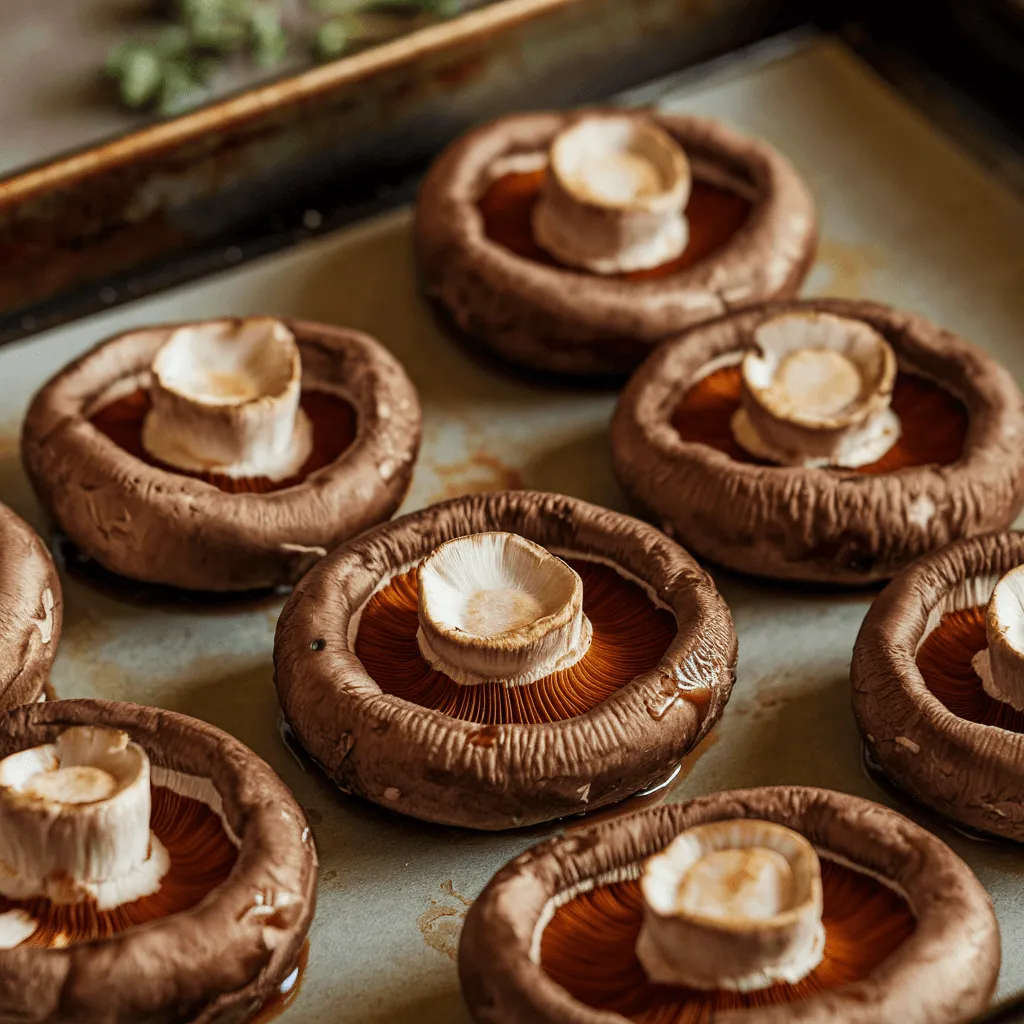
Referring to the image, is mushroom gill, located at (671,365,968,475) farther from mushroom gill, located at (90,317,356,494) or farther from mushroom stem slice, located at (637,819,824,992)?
mushroom stem slice, located at (637,819,824,992)

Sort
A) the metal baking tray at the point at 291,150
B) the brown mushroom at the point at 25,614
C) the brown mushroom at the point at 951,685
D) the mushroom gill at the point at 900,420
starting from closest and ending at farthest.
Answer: the brown mushroom at the point at 951,685, the brown mushroom at the point at 25,614, the mushroom gill at the point at 900,420, the metal baking tray at the point at 291,150

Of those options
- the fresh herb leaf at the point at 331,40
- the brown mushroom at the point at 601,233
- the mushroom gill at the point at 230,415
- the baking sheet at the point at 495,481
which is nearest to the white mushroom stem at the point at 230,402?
the mushroom gill at the point at 230,415

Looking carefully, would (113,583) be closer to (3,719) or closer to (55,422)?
(55,422)

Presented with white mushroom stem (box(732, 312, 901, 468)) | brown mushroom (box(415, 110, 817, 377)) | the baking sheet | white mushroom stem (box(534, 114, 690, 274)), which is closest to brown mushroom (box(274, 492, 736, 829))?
the baking sheet

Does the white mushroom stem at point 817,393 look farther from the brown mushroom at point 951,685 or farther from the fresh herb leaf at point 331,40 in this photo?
the fresh herb leaf at point 331,40

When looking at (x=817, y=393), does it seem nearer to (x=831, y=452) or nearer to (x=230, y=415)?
(x=831, y=452)

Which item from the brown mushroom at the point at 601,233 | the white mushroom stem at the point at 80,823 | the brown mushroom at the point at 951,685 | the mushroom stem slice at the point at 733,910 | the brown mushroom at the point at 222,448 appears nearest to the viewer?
the mushroom stem slice at the point at 733,910

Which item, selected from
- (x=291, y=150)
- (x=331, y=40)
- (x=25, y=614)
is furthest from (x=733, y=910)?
(x=331, y=40)
